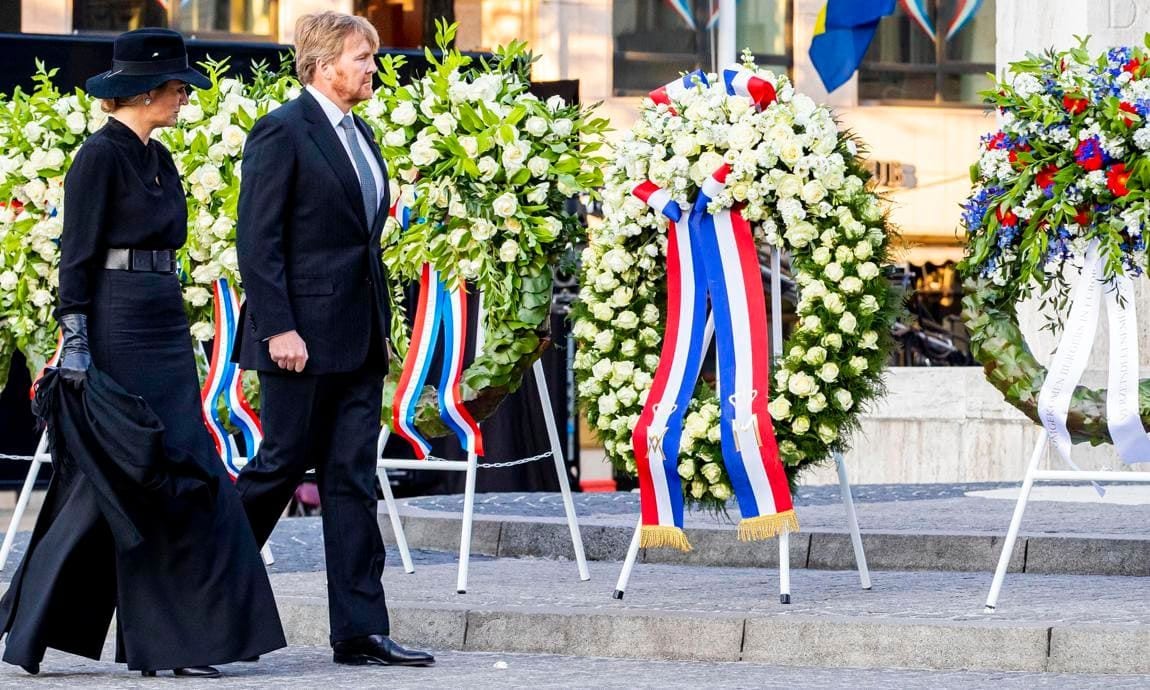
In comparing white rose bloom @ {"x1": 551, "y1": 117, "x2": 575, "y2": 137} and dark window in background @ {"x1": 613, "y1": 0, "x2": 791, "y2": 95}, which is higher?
dark window in background @ {"x1": 613, "y1": 0, "x2": 791, "y2": 95}

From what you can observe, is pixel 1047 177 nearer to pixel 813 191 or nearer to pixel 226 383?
pixel 813 191

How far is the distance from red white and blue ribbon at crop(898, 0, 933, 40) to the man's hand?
26.5 metres

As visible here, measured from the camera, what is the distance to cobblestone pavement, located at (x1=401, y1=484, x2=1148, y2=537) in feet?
32.4

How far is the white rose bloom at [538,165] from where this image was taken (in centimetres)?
823

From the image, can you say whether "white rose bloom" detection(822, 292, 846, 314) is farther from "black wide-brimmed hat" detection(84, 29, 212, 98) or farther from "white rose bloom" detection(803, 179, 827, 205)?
"black wide-brimmed hat" detection(84, 29, 212, 98)

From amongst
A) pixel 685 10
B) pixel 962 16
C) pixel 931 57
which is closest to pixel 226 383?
pixel 685 10

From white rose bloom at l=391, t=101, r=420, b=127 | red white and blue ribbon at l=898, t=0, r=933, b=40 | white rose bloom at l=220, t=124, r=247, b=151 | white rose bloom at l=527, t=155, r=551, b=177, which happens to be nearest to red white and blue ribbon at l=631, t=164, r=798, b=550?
white rose bloom at l=527, t=155, r=551, b=177

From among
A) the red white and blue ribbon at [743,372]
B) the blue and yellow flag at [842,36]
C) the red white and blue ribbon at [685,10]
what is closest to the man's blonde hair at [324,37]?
the red white and blue ribbon at [743,372]

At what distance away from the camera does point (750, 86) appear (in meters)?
7.75

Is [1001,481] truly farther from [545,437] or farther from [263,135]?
[263,135]

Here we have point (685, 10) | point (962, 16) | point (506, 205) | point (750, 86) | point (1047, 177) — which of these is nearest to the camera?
point (1047, 177)

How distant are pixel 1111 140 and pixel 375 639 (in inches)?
113

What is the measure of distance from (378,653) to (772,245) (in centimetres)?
210

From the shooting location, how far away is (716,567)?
9562mm
